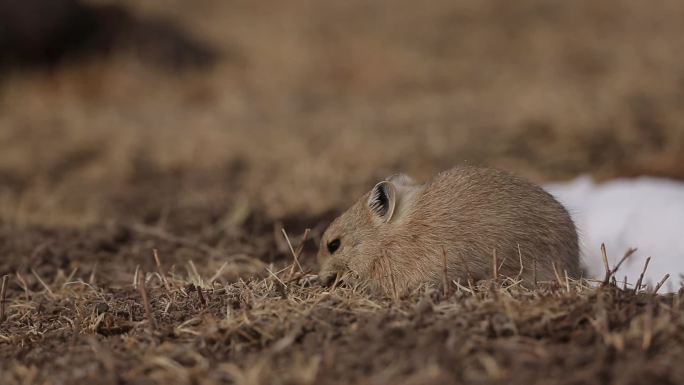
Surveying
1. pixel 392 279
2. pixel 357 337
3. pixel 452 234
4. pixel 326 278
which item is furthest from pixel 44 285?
pixel 357 337

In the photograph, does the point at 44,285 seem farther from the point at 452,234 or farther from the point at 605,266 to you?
the point at 605,266

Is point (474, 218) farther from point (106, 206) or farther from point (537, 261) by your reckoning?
point (106, 206)

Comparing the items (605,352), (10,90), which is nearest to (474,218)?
(605,352)

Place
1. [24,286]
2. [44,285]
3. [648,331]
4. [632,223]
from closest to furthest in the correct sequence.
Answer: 1. [648,331]
2. [24,286]
3. [44,285]
4. [632,223]

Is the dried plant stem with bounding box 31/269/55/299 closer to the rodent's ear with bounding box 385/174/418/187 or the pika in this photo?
the pika

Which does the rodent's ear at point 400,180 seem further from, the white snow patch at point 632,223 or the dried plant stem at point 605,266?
the dried plant stem at point 605,266
